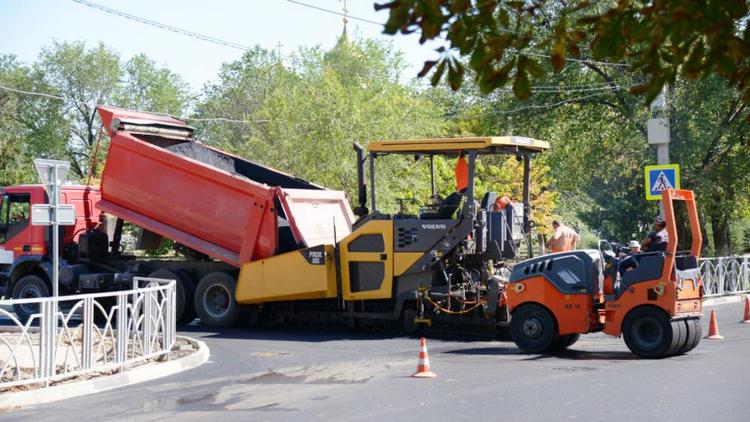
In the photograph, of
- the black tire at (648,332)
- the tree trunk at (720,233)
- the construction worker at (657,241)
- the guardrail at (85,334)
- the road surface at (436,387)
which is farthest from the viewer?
the tree trunk at (720,233)

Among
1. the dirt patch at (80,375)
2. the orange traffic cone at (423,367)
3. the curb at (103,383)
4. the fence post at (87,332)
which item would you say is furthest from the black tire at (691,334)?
the fence post at (87,332)

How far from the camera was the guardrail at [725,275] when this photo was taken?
87.2 feet

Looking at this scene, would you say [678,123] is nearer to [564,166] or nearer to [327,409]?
[564,166]

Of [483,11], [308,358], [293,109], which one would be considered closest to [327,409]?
[308,358]

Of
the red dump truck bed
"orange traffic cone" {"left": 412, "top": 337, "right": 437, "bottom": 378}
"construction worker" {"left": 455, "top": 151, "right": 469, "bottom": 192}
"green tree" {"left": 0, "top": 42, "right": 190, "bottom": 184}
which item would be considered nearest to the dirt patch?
"orange traffic cone" {"left": 412, "top": 337, "right": 437, "bottom": 378}

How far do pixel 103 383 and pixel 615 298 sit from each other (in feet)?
22.1

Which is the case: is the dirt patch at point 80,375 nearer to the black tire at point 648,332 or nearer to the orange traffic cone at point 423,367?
the orange traffic cone at point 423,367

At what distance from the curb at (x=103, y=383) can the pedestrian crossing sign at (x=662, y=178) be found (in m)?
11.6

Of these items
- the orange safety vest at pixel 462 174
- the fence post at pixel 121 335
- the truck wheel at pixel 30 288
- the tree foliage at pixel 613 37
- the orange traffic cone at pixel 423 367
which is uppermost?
the orange safety vest at pixel 462 174

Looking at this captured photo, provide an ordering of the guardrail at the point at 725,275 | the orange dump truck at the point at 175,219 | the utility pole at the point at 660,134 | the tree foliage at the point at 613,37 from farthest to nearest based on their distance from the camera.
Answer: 1. the guardrail at the point at 725,275
2. the utility pole at the point at 660,134
3. the orange dump truck at the point at 175,219
4. the tree foliage at the point at 613,37

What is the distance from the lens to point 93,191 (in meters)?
20.7

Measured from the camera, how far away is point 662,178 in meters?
21.9

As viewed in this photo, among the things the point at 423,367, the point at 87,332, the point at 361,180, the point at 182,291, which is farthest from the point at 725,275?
the point at 87,332

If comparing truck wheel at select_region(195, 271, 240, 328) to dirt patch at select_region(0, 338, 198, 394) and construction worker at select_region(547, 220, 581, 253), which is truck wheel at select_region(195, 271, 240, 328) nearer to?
dirt patch at select_region(0, 338, 198, 394)
